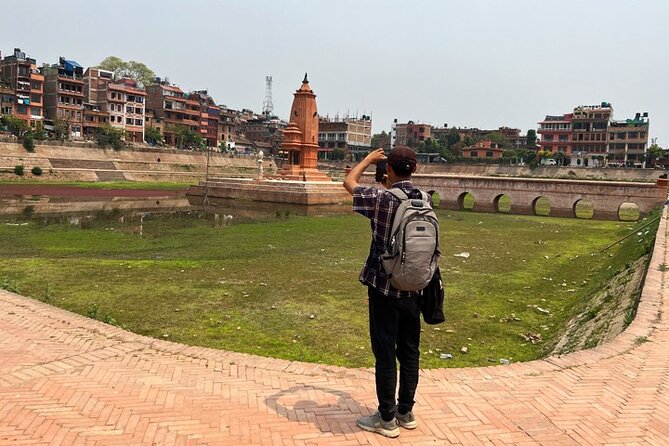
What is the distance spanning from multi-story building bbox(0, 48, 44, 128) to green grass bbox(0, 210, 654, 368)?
1919 inches

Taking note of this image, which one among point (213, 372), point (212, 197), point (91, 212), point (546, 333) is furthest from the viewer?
point (212, 197)

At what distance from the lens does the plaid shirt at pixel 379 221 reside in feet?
11.8

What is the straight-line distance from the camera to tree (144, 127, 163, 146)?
7288cm

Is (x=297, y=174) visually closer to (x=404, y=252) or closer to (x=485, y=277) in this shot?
(x=485, y=277)

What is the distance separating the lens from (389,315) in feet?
12.0

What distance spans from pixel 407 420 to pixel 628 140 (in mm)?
85522

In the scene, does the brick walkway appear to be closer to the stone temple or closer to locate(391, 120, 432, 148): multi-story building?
the stone temple

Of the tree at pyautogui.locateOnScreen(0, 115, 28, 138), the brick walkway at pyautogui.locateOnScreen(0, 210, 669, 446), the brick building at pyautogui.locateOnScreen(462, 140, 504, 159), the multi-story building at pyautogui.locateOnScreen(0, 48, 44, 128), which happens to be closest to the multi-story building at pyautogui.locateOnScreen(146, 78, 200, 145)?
the multi-story building at pyautogui.locateOnScreen(0, 48, 44, 128)

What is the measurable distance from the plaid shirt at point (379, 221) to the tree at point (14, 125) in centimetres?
5883

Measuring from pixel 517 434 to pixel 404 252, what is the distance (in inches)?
65.3

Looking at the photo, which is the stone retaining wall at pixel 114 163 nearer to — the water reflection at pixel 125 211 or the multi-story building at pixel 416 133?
the water reflection at pixel 125 211

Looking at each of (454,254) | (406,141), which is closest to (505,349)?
(454,254)

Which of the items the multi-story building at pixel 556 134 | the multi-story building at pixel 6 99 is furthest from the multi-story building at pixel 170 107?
the multi-story building at pixel 556 134

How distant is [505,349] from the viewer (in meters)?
7.30
